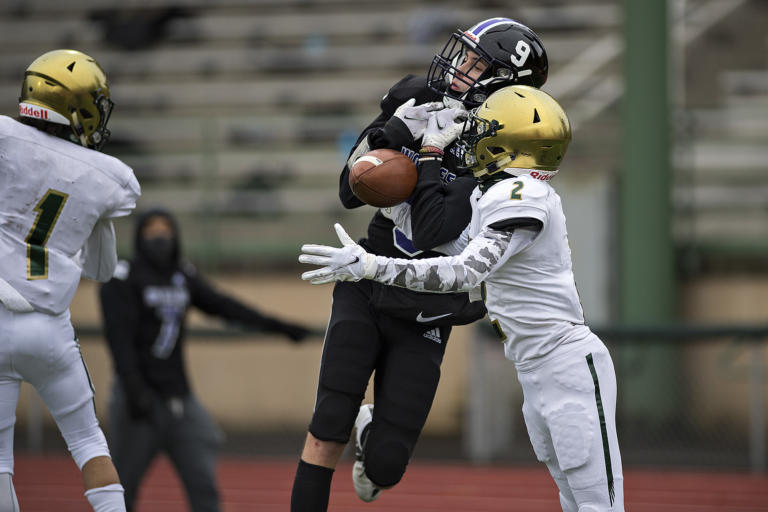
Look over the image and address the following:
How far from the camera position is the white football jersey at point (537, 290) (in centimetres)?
348

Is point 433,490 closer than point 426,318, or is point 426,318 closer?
point 426,318

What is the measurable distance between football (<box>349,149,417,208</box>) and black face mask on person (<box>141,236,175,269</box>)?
2.40 metres

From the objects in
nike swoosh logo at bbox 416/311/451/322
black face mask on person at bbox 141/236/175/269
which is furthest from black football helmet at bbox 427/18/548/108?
black face mask on person at bbox 141/236/175/269

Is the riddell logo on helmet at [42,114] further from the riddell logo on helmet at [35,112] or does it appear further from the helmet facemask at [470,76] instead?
the helmet facemask at [470,76]

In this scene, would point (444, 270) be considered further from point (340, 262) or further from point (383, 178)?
point (383, 178)

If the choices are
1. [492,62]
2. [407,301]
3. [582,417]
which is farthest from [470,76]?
[582,417]

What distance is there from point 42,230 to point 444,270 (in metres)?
1.49

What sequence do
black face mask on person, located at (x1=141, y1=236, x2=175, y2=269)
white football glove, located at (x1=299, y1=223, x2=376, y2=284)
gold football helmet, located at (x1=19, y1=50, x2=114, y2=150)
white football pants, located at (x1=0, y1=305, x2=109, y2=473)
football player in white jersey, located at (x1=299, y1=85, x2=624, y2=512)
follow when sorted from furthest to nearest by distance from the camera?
black face mask on person, located at (x1=141, y1=236, x2=175, y2=269)
gold football helmet, located at (x1=19, y1=50, x2=114, y2=150)
white football pants, located at (x1=0, y1=305, x2=109, y2=473)
football player in white jersey, located at (x1=299, y1=85, x2=624, y2=512)
white football glove, located at (x1=299, y1=223, x2=376, y2=284)

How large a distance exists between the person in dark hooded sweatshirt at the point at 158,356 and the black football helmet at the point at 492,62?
6.68 feet

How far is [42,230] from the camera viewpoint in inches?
151

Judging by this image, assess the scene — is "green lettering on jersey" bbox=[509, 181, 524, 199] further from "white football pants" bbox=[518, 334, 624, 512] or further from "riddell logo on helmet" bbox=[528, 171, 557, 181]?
"white football pants" bbox=[518, 334, 624, 512]

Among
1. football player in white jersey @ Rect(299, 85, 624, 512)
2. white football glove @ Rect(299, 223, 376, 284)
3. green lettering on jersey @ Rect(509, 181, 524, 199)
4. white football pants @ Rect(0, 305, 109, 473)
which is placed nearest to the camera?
white football glove @ Rect(299, 223, 376, 284)

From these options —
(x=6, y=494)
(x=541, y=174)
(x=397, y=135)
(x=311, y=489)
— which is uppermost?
(x=397, y=135)

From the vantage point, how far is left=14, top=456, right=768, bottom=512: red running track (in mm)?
7234
